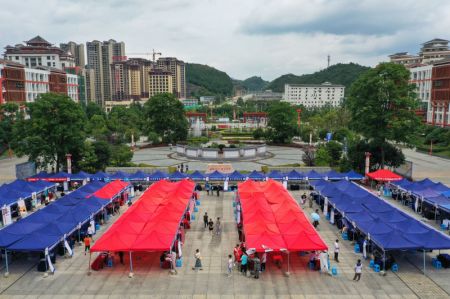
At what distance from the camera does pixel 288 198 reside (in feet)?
76.4

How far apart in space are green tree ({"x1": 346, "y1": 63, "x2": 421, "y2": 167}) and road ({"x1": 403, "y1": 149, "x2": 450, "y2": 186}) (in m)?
6.47

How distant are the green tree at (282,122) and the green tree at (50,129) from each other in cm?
3581

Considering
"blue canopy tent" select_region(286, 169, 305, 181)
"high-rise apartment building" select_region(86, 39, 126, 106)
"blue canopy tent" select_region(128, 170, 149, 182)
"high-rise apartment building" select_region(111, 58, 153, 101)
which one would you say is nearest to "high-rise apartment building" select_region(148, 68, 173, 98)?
"high-rise apartment building" select_region(111, 58, 153, 101)

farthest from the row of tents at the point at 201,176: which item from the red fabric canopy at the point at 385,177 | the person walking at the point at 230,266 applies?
the person walking at the point at 230,266

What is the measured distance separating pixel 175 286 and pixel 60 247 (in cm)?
713

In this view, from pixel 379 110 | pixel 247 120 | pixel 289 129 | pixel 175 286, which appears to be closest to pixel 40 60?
pixel 247 120

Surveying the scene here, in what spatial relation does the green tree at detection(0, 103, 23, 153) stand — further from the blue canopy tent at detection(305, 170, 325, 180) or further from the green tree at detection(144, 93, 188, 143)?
the blue canopy tent at detection(305, 170, 325, 180)

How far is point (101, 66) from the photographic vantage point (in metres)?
170

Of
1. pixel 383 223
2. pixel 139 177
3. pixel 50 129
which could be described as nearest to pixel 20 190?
pixel 50 129

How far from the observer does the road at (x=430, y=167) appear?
38.1 meters

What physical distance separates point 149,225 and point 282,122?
152 feet

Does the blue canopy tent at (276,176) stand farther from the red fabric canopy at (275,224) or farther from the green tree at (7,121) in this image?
the green tree at (7,121)

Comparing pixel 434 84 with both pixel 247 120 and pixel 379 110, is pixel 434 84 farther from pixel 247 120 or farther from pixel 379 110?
pixel 247 120

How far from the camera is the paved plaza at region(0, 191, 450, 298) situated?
14359mm
